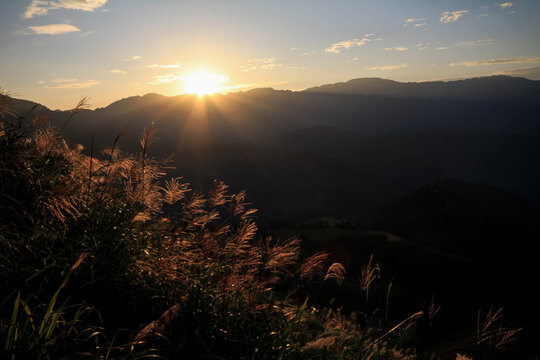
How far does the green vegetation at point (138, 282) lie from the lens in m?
2.12

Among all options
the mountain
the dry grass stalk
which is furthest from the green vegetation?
the mountain

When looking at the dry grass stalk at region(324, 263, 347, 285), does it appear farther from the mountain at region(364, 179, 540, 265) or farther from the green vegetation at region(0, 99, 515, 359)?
the mountain at region(364, 179, 540, 265)

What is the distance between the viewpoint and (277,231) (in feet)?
87.2

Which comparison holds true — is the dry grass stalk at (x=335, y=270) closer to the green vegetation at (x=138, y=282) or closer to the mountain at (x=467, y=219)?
the green vegetation at (x=138, y=282)

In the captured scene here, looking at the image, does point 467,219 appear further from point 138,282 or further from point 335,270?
point 138,282

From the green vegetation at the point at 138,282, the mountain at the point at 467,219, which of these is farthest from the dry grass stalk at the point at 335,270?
the mountain at the point at 467,219

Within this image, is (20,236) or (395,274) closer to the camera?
(20,236)

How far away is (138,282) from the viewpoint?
9.16ft

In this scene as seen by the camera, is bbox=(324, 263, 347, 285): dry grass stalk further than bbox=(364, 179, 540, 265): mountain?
No

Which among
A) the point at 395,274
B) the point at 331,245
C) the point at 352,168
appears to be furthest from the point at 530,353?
the point at 352,168

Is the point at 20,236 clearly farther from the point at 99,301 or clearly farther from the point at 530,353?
the point at 530,353

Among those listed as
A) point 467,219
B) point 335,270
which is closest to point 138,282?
point 335,270

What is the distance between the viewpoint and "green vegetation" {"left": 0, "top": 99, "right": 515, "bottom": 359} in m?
2.12

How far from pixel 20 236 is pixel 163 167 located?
1561 mm
